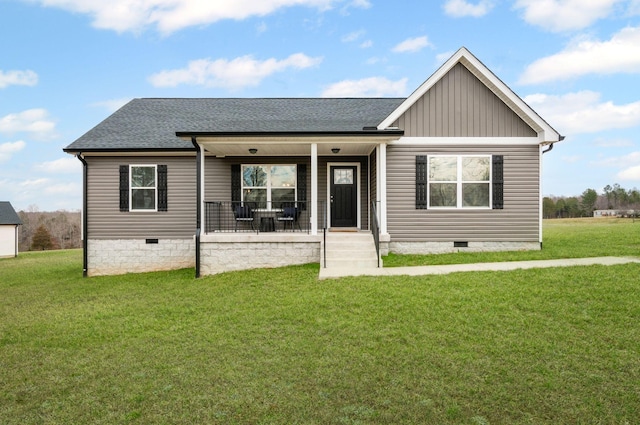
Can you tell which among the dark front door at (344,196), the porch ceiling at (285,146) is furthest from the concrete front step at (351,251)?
the porch ceiling at (285,146)

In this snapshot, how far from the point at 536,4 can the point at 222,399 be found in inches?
588

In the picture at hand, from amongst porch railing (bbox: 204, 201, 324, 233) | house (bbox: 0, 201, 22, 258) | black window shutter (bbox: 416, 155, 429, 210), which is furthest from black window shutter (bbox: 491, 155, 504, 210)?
house (bbox: 0, 201, 22, 258)

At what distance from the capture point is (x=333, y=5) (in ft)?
50.8

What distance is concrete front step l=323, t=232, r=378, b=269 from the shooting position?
10.0 meters

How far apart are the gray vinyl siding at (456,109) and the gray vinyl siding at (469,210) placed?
1.58 feet

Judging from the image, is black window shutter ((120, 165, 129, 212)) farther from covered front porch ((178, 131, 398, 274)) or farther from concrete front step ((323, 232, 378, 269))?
concrete front step ((323, 232, 378, 269))

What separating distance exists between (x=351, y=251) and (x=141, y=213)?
273 inches

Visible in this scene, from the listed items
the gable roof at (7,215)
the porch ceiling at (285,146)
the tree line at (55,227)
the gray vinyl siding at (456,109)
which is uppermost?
the gray vinyl siding at (456,109)

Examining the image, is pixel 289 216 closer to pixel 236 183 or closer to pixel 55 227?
pixel 236 183

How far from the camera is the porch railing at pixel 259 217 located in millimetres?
12797

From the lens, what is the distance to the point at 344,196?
13.1 m

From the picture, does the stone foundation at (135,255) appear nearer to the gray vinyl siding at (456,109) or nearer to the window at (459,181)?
the window at (459,181)

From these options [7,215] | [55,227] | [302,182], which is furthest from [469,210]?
[55,227]

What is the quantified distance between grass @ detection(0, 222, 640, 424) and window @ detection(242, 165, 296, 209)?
4726 millimetres
